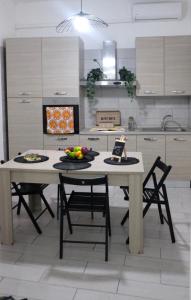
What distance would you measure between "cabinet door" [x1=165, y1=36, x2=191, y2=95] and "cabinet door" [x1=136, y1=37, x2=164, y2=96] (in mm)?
86

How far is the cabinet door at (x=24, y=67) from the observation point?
5.07 m

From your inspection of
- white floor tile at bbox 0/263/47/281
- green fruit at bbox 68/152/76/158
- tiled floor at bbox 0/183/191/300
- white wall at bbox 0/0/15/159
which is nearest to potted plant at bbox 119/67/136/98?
white wall at bbox 0/0/15/159

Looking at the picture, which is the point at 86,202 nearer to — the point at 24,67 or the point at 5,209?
the point at 5,209

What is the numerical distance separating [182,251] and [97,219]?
42.5 inches

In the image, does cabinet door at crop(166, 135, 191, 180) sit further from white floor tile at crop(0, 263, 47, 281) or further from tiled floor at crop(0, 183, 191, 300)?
white floor tile at crop(0, 263, 47, 281)

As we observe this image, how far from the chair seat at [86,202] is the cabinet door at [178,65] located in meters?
2.51

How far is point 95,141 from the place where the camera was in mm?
5125

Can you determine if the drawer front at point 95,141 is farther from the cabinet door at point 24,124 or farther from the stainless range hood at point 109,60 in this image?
the stainless range hood at point 109,60

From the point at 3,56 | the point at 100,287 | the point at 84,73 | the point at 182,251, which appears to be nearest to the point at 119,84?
the point at 84,73

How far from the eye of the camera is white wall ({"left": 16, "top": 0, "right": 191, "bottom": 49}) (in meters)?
5.32

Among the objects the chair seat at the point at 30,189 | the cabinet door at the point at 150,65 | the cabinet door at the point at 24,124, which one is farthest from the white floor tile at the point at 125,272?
the cabinet door at the point at 150,65

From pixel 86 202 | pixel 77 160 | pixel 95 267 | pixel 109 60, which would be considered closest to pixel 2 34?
pixel 109 60

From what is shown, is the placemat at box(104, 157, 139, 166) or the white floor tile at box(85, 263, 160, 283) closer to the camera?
the white floor tile at box(85, 263, 160, 283)

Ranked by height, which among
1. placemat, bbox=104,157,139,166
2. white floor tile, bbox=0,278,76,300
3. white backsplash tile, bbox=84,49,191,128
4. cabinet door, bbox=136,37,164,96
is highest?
cabinet door, bbox=136,37,164,96
